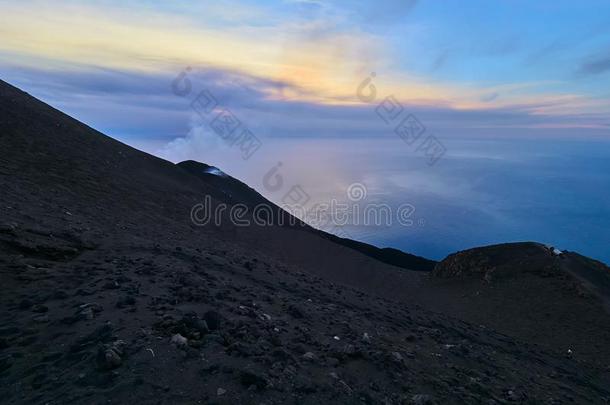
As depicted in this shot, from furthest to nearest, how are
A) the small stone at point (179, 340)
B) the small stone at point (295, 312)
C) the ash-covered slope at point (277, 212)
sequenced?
the ash-covered slope at point (277, 212) → the small stone at point (295, 312) → the small stone at point (179, 340)

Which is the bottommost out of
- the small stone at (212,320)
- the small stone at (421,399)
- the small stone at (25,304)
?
the small stone at (25,304)

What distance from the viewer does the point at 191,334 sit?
16.1 ft

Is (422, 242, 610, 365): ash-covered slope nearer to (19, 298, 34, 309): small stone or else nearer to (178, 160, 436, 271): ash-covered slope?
(178, 160, 436, 271): ash-covered slope

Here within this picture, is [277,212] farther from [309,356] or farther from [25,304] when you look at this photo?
[309,356]

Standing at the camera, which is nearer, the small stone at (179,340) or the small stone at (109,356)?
the small stone at (109,356)

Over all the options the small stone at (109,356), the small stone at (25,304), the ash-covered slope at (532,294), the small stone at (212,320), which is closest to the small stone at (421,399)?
the small stone at (212,320)

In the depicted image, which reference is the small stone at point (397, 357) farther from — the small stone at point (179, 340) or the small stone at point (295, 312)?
the small stone at point (179, 340)

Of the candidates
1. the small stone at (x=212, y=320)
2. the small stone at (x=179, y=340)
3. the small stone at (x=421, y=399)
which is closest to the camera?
the small stone at (x=179, y=340)

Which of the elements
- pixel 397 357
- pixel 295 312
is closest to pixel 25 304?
pixel 295 312

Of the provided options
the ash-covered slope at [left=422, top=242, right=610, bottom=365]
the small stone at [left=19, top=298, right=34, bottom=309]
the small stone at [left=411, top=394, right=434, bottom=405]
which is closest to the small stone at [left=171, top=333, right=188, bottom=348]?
the small stone at [left=19, top=298, right=34, bottom=309]

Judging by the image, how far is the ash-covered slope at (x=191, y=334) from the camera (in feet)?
13.3

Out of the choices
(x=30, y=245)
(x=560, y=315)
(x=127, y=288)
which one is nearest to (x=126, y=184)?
(x=30, y=245)

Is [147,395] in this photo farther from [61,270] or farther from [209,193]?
[209,193]

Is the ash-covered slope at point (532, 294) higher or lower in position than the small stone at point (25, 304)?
higher
